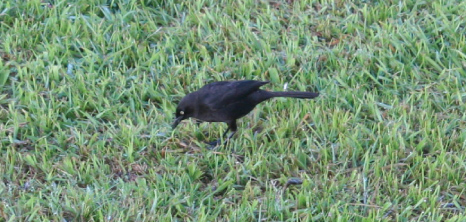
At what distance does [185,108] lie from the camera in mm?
5555

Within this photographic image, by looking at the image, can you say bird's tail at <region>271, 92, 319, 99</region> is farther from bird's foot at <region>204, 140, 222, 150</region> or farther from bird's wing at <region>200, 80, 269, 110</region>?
bird's foot at <region>204, 140, 222, 150</region>

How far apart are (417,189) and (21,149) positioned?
257 centimetres

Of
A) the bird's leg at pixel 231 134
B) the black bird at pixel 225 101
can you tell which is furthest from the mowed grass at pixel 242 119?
the black bird at pixel 225 101

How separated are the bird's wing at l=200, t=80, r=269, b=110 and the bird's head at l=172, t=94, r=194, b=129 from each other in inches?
3.9

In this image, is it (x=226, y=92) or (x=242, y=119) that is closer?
(x=226, y=92)

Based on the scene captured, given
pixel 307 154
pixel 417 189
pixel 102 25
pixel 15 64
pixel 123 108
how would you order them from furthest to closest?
pixel 102 25 → pixel 15 64 → pixel 123 108 → pixel 307 154 → pixel 417 189

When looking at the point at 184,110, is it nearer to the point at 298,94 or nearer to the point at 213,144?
the point at 213,144

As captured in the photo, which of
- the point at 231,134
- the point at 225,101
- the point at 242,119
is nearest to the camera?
the point at 225,101

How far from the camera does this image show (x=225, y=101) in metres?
5.52

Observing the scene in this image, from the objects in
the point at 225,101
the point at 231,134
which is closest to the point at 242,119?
the point at 231,134

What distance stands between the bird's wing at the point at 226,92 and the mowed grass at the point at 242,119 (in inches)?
10.6

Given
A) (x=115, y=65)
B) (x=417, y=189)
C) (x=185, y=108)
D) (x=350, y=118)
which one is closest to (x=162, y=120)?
(x=185, y=108)

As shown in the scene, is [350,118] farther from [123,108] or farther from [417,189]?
[123,108]

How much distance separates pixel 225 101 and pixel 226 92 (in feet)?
0.30
